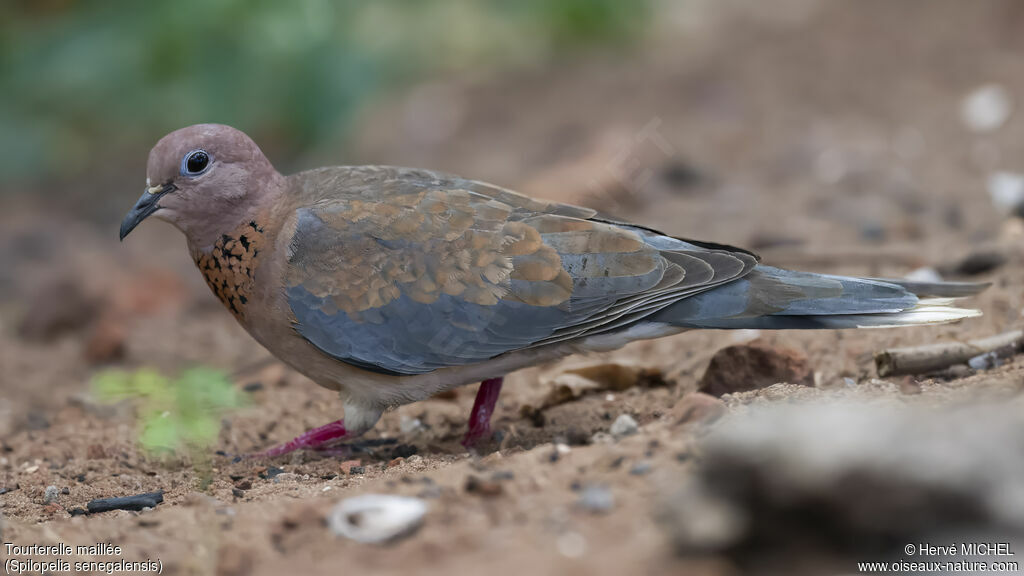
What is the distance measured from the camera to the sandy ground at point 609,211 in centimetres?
275

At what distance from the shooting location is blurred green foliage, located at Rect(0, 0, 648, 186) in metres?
7.18

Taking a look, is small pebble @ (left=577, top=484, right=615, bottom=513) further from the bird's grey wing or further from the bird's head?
the bird's head

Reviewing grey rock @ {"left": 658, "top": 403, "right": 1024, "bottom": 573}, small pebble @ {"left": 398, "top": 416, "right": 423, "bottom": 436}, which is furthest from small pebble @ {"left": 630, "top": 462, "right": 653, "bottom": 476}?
small pebble @ {"left": 398, "top": 416, "right": 423, "bottom": 436}

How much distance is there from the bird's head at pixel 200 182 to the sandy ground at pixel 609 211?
98 cm

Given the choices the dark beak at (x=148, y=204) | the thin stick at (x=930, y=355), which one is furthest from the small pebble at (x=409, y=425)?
the thin stick at (x=930, y=355)

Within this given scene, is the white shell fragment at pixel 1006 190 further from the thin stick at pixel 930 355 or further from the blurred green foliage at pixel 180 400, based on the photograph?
the blurred green foliage at pixel 180 400

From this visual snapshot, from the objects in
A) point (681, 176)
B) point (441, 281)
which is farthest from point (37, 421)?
point (681, 176)

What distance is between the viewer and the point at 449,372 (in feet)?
13.2

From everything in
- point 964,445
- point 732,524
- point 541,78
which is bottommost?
point 732,524

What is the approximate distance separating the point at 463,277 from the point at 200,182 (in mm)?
1090

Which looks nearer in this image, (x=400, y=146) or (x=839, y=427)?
(x=839, y=427)

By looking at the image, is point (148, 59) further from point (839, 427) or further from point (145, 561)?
point (839, 427)

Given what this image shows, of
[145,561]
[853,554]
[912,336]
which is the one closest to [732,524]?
[853,554]

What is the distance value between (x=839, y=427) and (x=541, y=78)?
26.0ft
